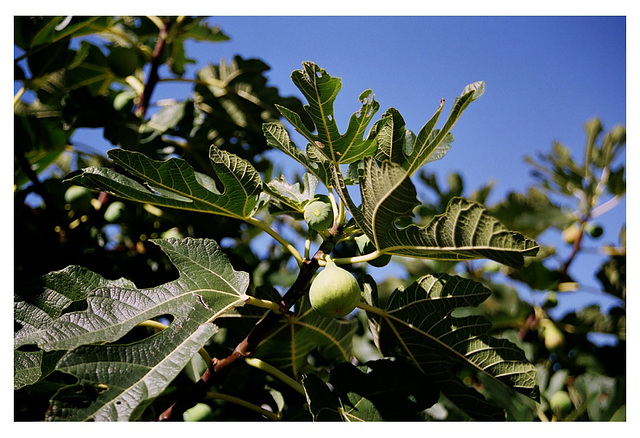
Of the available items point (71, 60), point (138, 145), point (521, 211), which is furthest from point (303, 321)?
point (521, 211)

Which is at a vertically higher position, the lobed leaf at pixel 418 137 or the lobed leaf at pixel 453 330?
the lobed leaf at pixel 418 137

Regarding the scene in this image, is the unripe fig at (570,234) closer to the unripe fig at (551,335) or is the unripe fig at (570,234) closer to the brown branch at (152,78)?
the unripe fig at (551,335)

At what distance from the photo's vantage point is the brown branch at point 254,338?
1.17 metres

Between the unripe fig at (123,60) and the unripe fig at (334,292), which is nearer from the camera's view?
the unripe fig at (334,292)

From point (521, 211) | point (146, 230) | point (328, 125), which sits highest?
point (328, 125)

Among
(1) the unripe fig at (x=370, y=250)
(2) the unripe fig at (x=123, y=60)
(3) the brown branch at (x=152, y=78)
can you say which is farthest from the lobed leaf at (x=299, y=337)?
(2) the unripe fig at (x=123, y=60)

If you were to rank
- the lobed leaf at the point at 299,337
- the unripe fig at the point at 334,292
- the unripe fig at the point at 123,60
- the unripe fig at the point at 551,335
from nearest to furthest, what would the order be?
the unripe fig at the point at 334,292 → the lobed leaf at the point at 299,337 → the unripe fig at the point at 123,60 → the unripe fig at the point at 551,335

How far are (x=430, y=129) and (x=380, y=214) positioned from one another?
0.19 m

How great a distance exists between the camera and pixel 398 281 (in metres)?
2.90

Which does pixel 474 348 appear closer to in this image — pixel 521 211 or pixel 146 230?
pixel 146 230

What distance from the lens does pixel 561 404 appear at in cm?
199

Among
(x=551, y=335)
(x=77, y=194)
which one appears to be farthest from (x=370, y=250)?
(x=551, y=335)

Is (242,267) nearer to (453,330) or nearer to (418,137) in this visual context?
(453,330)

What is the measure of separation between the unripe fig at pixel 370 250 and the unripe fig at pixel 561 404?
1.27m
